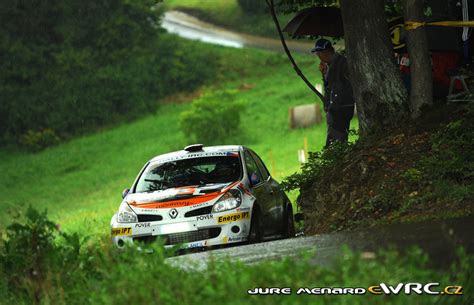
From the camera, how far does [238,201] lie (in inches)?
532

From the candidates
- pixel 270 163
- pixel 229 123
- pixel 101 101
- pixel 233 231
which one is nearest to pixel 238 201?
pixel 233 231

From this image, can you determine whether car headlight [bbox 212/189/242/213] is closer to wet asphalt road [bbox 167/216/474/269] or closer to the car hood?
the car hood

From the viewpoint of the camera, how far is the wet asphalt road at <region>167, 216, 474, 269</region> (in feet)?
27.6

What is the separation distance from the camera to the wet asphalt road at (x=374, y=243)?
8412 mm

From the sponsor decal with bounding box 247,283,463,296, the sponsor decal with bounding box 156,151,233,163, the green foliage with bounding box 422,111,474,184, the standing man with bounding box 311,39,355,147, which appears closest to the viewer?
the sponsor decal with bounding box 247,283,463,296

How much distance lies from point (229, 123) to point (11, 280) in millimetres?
43680

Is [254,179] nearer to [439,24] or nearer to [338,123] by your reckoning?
[338,123]

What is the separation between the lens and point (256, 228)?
1377cm

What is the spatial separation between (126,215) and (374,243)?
16.4 ft

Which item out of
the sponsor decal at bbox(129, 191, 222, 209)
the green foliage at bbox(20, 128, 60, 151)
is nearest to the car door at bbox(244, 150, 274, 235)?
the sponsor decal at bbox(129, 191, 222, 209)

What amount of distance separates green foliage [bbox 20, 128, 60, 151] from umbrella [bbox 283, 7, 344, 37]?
44.0 m

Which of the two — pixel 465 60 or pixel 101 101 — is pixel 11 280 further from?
pixel 101 101

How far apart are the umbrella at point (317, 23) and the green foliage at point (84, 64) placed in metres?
45.3

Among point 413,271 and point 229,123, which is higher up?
point 413,271
